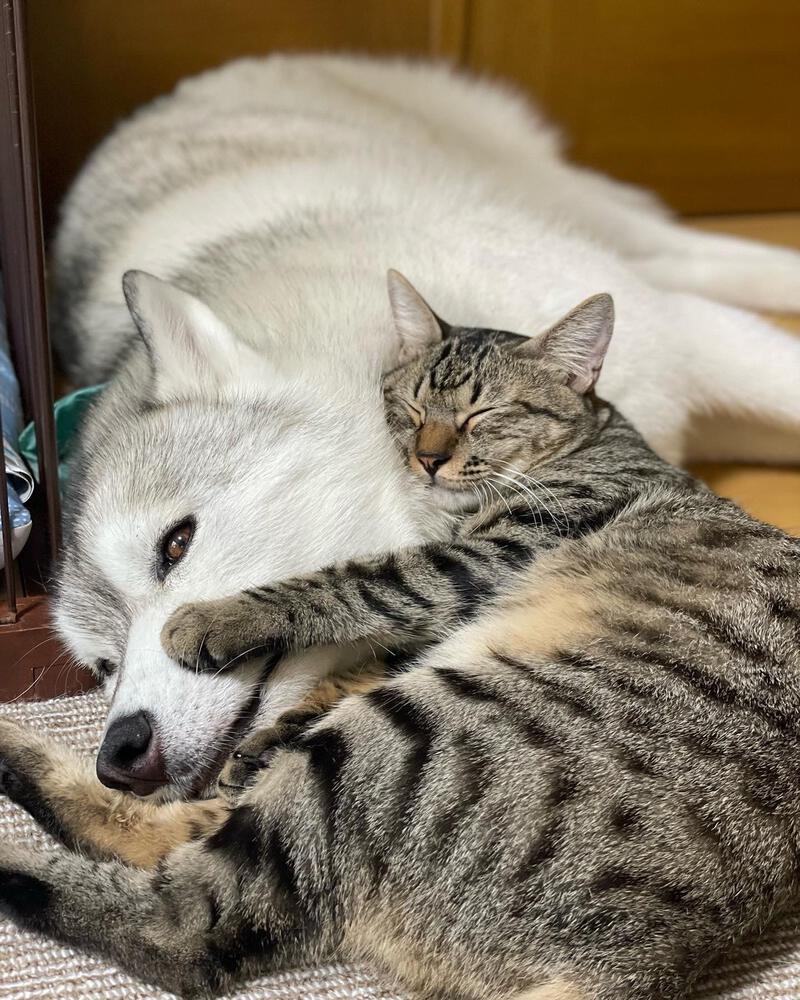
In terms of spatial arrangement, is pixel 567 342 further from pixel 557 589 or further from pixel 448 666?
pixel 448 666

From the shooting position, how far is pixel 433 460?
5.81 ft

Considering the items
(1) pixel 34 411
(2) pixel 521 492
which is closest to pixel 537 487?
(2) pixel 521 492

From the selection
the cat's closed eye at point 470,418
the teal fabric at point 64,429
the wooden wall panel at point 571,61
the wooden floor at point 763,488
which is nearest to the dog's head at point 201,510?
the cat's closed eye at point 470,418

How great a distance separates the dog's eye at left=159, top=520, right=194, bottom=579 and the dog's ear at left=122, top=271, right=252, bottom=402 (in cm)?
28

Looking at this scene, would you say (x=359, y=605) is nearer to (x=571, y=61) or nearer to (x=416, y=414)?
(x=416, y=414)

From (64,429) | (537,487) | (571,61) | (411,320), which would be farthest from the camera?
(571,61)

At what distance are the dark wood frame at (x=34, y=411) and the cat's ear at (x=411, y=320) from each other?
0.60 m

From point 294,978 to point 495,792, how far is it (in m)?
0.40

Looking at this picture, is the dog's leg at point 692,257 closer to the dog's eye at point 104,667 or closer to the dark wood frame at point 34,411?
the dark wood frame at point 34,411

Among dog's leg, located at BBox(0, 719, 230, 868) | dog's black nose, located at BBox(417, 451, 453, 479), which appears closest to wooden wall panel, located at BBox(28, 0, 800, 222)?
dog's black nose, located at BBox(417, 451, 453, 479)

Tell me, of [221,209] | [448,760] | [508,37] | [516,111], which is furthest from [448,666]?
[508,37]

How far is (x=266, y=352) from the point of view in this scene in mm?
1878

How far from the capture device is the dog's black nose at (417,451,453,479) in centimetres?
177

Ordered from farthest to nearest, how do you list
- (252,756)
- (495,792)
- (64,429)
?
(64,429), (252,756), (495,792)
